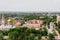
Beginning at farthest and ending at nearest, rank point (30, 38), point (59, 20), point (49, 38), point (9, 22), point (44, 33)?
point (59, 20) → point (9, 22) → point (44, 33) → point (49, 38) → point (30, 38)

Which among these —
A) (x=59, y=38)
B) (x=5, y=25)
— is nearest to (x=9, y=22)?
(x=5, y=25)

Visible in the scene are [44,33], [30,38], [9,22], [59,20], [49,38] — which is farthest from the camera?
[59,20]

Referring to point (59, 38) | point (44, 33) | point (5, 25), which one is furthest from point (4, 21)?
point (59, 38)

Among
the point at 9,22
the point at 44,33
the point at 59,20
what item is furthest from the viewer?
the point at 59,20

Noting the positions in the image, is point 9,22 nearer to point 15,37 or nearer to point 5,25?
point 5,25

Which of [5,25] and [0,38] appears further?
[5,25]

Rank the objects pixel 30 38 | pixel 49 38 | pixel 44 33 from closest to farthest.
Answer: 1. pixel 30 38
2. pixel 49 38
3. pixel 44 33

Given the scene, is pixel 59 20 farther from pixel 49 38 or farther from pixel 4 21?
pixel 49 38

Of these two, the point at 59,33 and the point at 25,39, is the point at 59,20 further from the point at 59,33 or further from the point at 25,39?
the point at 25,39

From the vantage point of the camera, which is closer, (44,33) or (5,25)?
(44,33)
